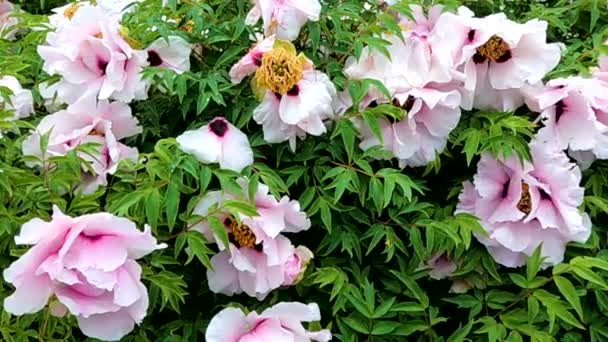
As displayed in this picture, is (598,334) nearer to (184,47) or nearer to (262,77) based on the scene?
(262,77)

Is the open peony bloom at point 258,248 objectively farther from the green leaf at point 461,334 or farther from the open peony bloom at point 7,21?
the open peony bloom at point 7,21

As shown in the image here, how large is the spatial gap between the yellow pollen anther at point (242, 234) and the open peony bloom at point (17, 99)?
48 cm

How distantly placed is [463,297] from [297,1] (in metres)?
0.58

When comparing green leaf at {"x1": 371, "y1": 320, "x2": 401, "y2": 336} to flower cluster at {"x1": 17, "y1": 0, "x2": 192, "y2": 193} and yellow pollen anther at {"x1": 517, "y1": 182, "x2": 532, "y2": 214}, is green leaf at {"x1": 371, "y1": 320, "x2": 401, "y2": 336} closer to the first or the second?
yellow pollen anther at {"x1": 517, "y1": 182, "x2": 532, "y2": 214}

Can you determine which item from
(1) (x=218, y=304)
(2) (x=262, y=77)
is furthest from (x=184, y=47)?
(1) (x=218, y=304)

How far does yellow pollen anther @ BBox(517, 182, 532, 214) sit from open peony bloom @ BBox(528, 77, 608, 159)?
92 mm

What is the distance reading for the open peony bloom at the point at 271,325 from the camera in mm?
1333

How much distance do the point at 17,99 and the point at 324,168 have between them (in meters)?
0.59

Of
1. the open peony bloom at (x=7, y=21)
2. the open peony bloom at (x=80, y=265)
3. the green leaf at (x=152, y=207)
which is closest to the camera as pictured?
the open peony bloom at (x=80, y=265)

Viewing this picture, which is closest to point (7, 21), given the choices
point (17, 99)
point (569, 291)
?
point (17, 99)

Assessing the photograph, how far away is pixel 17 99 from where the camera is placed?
5.36 ft

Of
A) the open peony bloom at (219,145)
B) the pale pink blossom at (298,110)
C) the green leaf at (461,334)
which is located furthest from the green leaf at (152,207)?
the green leaf at (461,334)

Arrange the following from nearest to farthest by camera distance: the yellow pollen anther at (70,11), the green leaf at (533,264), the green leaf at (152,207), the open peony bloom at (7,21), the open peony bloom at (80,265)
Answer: the open peony bloom at (80,265) < the green leaf at (152,207) < the green leaf at (533,264) < the yellow pollen anther at (70,11) < the open peony bloom at (7,21)

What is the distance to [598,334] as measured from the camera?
4.89 feet
